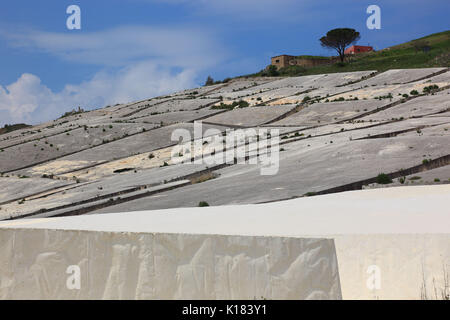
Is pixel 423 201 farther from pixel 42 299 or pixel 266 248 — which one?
pixel 42 299

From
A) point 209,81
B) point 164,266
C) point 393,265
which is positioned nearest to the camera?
point 393,265

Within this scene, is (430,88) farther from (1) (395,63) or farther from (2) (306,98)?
(1) (395,63)

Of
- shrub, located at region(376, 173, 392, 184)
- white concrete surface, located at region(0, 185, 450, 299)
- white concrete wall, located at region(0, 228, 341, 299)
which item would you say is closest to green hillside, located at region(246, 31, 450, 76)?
shrub, located at region(376, 173, 392, 184)

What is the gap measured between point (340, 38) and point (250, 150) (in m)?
67.6

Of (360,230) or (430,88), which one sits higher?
(430,88)

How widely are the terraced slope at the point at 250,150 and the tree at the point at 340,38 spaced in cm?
2808

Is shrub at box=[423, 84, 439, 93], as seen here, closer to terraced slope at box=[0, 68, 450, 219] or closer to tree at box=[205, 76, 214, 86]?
terraced slope at box=[0, 68, 450, 219]

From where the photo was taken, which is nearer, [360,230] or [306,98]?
[360,230]

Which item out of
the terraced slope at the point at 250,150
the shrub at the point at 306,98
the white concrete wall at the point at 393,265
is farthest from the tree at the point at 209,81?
the white concrete wall at the point at 393,265

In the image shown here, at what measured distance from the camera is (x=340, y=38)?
301 feet

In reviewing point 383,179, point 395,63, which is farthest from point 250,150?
point 395,63

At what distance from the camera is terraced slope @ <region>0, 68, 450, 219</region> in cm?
1863

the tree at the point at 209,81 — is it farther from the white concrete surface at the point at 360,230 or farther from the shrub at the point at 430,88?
the white concrete surface at the point at 360,230

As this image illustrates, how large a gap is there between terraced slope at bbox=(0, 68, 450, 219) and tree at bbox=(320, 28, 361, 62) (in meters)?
28.1
